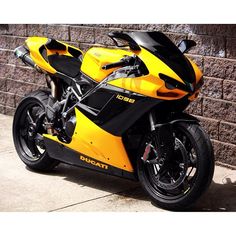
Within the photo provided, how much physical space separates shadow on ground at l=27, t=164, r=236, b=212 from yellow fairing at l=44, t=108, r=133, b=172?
0.34 metres

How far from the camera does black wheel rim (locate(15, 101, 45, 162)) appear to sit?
21.5 ft

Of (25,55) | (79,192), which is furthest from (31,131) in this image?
(79,192)

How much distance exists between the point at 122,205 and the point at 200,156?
83 cm

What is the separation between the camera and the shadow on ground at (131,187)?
18.4ft

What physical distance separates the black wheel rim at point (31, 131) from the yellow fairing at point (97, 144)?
581 millimetres

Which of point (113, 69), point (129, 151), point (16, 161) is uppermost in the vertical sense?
point (113, 69)

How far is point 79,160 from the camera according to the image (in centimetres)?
607

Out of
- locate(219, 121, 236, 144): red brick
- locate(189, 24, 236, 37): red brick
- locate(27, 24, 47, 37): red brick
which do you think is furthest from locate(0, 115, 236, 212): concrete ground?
locate(27, 24, 47, 37): red brick

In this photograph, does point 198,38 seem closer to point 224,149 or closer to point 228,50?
point 228,50

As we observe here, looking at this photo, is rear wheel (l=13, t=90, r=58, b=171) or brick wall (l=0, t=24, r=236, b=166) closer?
brick wall (l=0, t=24, r=236, b=166)

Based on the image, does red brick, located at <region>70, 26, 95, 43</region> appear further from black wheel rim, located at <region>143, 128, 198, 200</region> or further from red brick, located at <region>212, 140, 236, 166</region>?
black wheel rim, located at <region>143, 128, 198, 200</region>

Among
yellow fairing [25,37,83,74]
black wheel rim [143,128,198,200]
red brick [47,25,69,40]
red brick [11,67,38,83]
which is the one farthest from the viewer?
red brick [11,67,38,83]

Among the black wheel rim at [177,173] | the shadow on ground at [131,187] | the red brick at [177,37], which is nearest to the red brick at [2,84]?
the shadow on ground at [131,187]

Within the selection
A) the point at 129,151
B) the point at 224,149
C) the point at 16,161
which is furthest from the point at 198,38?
the point at 16,161
